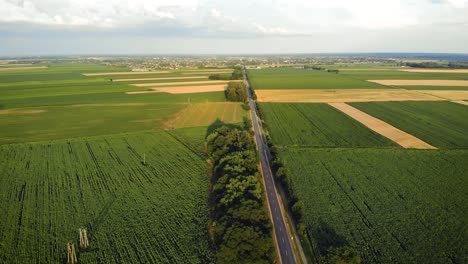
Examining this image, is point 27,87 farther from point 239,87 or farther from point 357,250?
point 357,250

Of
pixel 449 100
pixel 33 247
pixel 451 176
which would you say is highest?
pixel 449 100

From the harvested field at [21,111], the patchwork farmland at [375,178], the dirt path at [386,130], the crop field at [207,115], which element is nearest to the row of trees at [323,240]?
the patchwork farmland at [375,178]

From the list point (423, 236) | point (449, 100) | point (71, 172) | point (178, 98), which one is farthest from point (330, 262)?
point (449, 100)

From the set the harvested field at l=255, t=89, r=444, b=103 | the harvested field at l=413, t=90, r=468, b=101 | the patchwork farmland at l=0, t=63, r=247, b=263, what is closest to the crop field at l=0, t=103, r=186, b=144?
the patchwork farmland at l=0, t=63, r=247, b=263

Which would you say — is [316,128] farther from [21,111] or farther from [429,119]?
[21,111]

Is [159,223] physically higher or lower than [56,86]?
→ lower

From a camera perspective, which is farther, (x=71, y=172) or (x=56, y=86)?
(x=56, y=86)

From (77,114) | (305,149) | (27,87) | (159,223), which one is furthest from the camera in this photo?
(27,87)

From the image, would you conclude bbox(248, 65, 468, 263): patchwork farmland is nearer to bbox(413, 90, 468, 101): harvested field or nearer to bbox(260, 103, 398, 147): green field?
bbox(260, 103, 398, 147): green field

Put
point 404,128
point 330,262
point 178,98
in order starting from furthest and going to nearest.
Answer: point 178,98 → point 404,128 → point 330,262
